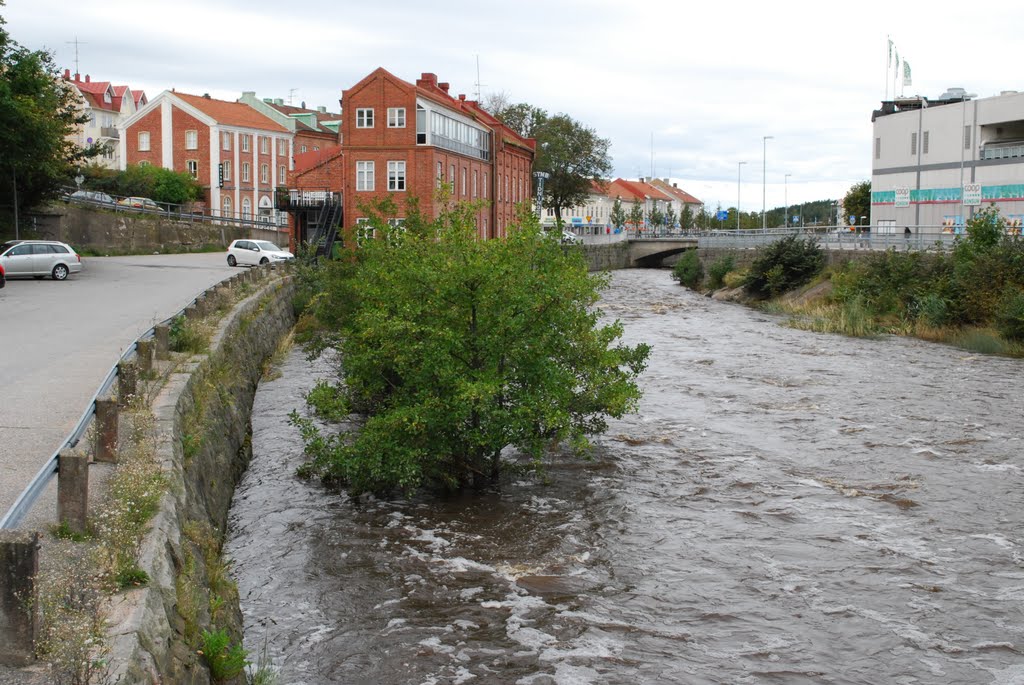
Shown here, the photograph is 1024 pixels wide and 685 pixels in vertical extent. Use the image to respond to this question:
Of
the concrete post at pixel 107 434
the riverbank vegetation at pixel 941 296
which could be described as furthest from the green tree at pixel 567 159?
the concrete post at pixel 107 434

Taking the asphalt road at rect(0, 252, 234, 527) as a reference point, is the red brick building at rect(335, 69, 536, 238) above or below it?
above

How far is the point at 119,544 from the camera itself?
7324mm

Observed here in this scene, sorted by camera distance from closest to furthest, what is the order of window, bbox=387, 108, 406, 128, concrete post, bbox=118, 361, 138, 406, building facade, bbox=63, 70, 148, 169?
1. concrete post, bbox=118, 361, 138, 406
2. window, bbox=387, 108, 406, 128
3. building facade, bbox=63, 70, 148, 169

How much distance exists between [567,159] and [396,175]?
4606cm

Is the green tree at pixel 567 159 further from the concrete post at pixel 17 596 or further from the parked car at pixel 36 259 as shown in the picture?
the concrete post at pixel 17 596

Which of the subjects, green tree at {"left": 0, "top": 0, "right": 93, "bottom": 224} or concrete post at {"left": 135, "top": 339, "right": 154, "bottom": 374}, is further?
green tree at {"left": 0, "top": 0, "right": 93, "bottom": 224}

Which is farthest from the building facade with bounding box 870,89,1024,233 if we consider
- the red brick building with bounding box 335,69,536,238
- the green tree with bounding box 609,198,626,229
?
the green tree with bounding box 609,198,626,229

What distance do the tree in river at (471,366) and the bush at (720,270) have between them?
44796 millimetres

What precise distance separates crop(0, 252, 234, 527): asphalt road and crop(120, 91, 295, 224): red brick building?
43010 mm

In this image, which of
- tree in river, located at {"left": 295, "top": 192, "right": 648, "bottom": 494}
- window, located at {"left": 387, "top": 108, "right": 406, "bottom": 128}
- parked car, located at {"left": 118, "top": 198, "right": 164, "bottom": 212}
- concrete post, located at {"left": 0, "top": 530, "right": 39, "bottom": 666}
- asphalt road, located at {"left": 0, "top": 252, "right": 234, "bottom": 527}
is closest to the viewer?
concrete post, located at {"left": 0, "top": 530, "right": 39, "bottom": 666}

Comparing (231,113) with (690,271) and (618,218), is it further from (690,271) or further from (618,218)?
(618,218)

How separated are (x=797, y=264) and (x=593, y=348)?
36.6 metres

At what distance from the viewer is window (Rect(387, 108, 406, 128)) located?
55.4 meters

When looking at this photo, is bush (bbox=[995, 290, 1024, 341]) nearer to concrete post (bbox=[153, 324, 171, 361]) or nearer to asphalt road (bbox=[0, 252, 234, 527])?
asphalt road (bbox=[0, 252, 234, 527])
